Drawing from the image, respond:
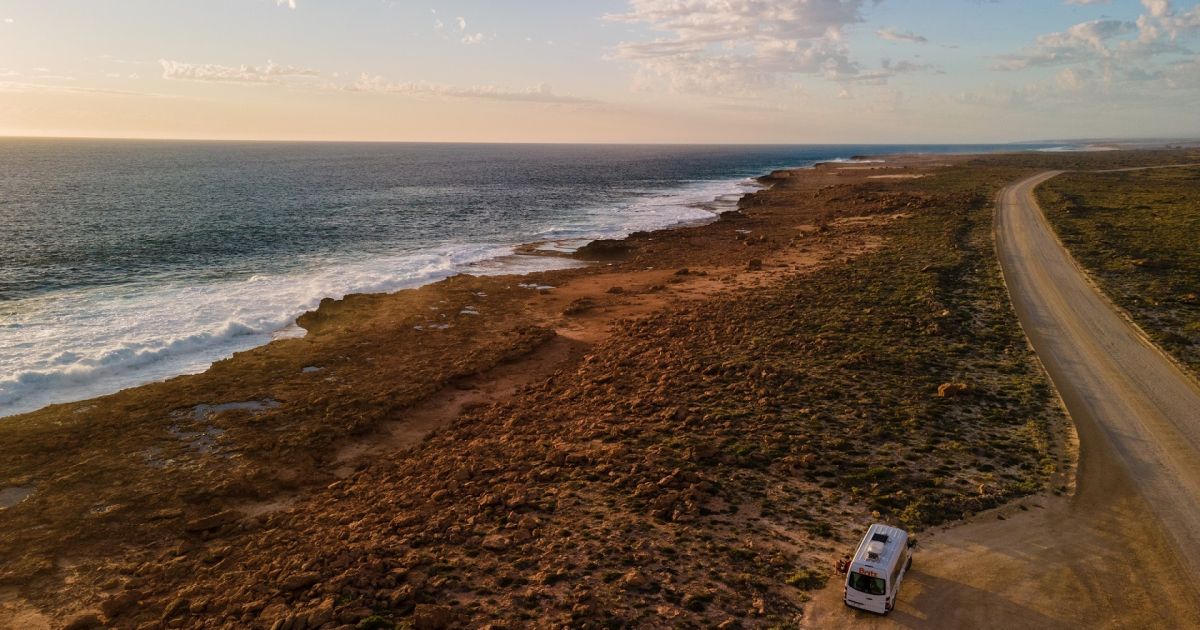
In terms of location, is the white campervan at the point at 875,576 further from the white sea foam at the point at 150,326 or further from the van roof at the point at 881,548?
the white sea foam at the point at 150,326

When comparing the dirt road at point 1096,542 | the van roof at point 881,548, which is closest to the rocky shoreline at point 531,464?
the dirt road at point 1096,542

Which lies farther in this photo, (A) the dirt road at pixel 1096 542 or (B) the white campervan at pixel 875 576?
(A) the dirt road at pixel 1096 542

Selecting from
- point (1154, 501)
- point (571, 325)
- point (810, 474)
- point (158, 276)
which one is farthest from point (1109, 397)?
point (158, 276)

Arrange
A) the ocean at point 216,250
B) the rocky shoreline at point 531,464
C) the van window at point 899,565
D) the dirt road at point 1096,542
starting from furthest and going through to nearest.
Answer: the ocean at point 216,250, the rocky shoreline at point 531,464, the dirt road at point 1096,542, the van window at point 899,565

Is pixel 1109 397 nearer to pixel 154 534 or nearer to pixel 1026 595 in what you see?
pixel 1026 595

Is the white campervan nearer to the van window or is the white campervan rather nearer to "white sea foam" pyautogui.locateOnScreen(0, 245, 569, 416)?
the van window

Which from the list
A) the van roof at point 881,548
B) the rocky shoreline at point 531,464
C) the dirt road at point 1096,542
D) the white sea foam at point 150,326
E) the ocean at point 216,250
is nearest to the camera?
the van roof at point 881,548

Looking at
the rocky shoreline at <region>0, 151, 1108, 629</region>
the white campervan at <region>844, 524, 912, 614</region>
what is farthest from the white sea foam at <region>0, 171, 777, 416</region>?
the white campervan at <region>844, 524, 912, 614</region>

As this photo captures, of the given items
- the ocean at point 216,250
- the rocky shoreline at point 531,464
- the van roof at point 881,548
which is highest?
the ocean at point 216,250
